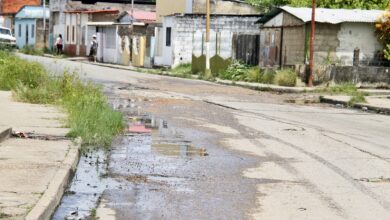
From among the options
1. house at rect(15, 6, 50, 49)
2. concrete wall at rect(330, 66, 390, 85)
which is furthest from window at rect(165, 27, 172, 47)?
house at rect(15, 6, 50, 49)

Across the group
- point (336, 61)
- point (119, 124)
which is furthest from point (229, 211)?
point (336, 61)

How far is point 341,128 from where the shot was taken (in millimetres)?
16875

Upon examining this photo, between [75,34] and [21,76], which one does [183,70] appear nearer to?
[21,76]

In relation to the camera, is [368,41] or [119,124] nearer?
[119,124]

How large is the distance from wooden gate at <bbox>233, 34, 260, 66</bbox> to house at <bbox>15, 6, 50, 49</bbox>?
113 feet

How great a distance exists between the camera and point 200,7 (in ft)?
171

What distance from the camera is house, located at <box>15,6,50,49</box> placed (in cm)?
7544

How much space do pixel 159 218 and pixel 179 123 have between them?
892cm

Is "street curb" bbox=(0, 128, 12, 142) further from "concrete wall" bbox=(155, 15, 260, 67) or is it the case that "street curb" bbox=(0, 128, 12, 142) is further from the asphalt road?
"concrete wall" bbox=(155, 15, 260, 67)

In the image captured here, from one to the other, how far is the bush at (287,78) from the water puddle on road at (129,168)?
18.2m

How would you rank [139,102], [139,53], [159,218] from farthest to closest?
[139,53] → [139,102] → [159,218]

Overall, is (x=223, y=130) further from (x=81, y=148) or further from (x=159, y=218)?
(x=159, y=218)

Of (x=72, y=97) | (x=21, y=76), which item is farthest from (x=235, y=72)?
(x=72, y=97)

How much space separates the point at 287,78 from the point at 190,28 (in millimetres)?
14066
